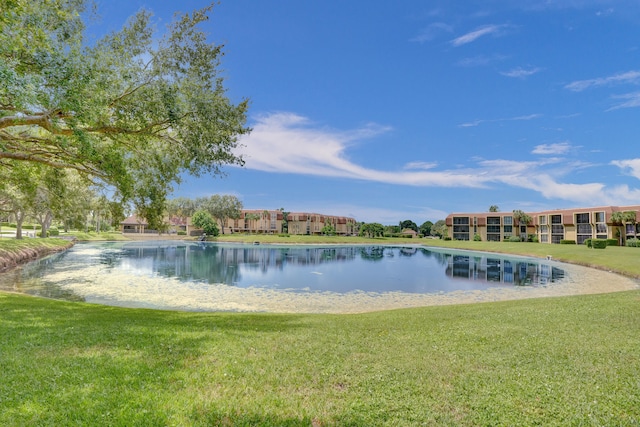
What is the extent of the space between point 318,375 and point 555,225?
80994 millimetres

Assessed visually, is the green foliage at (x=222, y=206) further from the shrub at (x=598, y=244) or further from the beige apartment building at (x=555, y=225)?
the shrub at (x=598, y=244)

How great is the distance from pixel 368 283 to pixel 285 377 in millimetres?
18594

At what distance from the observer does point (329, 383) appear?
15.8ft

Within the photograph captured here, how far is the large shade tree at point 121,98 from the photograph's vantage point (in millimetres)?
8328

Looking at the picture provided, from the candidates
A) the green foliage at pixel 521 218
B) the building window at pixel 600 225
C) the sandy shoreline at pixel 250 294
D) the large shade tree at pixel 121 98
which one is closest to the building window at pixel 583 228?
the building window at pixel 600 225

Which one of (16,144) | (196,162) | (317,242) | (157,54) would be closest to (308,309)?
(196,162)

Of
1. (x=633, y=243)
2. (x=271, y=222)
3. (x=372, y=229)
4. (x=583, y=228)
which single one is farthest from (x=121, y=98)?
(x=271, y=222)

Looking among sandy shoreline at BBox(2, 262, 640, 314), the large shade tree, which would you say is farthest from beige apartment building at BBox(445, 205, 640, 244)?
the large shade tree

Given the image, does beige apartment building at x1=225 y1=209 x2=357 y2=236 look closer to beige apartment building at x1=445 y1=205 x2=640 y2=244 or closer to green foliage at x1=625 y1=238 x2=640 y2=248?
beige apartment building at x1=445 y1=205 x2=640 y2=244

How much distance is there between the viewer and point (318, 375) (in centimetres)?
507

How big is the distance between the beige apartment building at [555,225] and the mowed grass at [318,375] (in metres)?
66.1

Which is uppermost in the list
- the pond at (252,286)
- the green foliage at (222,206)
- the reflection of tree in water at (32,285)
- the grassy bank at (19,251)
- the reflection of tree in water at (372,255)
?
the green foliage at (222,206)

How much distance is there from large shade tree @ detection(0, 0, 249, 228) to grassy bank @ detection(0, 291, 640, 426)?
511cm

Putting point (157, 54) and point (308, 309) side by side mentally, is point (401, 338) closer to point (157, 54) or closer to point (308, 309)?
point (308, 309)
